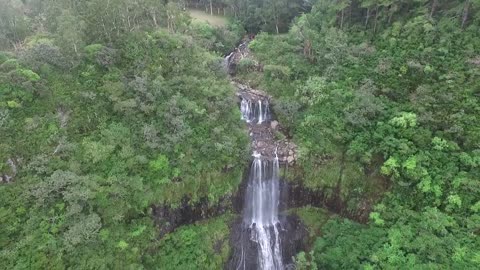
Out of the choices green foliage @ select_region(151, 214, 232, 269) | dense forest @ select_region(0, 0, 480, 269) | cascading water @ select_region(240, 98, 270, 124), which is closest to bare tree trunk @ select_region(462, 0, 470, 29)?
dense forest @ select_region(0, 0, 480, 269)

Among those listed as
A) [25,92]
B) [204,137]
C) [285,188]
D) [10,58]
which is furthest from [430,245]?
[10,58]

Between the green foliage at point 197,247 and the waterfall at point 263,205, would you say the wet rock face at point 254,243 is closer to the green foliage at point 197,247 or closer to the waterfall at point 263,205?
the waterfall at point 263,205

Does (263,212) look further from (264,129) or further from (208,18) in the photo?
(208,18)

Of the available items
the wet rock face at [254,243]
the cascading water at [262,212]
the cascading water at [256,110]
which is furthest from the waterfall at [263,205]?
the cascading water at [256,110]

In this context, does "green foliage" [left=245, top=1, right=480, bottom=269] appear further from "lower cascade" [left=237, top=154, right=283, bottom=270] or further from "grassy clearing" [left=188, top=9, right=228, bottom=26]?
"grassy clearing" [left=188, top=9, right=228, bottom=26]

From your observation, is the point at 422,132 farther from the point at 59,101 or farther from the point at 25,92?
the point at 25,92

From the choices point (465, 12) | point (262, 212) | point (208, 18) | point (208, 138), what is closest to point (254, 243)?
point (262, 212)
